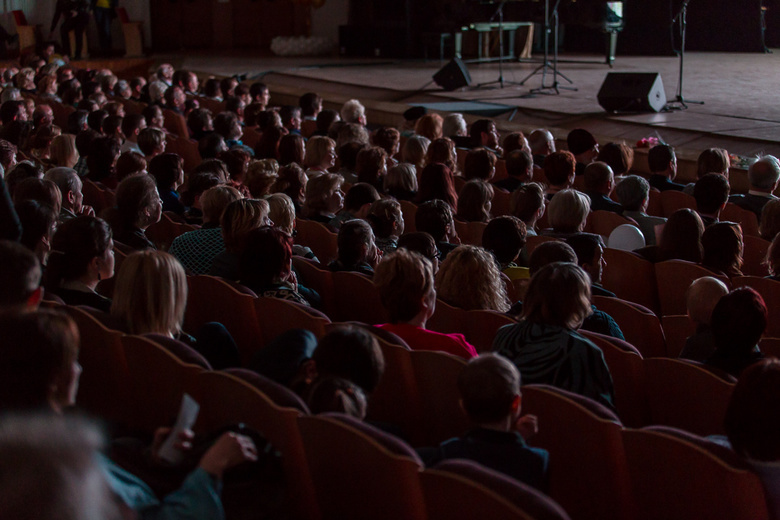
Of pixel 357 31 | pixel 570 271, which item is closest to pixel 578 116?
pixel 570 271

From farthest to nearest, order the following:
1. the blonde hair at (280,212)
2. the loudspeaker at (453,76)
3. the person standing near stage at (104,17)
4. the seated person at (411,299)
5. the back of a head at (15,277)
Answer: the person standing near stage at (104,17), the loudspeaker at (453,76), the blonde hair at (280,212), the seated person at (411,299), the back of a head at (15,277)

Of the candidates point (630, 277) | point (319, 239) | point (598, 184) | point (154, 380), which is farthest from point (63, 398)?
point (598, 184)

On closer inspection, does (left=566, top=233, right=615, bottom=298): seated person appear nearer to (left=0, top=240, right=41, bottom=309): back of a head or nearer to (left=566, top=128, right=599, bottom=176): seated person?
(left=0, top=240, right=41, bottom=309): back of a head

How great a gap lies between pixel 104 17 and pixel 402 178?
1208cm

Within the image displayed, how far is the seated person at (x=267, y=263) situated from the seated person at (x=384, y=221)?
0.83 meters

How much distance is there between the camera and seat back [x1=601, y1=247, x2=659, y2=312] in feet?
11.7

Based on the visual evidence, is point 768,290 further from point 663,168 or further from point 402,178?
point 663,168

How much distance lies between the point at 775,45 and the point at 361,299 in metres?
13.0

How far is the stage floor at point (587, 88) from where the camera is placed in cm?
711

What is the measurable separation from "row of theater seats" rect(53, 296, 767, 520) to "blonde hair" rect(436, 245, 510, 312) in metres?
0.65

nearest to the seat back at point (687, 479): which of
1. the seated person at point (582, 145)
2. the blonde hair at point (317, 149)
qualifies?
the blonde hair at point (317, 149)

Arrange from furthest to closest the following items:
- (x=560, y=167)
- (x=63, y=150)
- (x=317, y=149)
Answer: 1. (x=317, y=149)
2. (x=63, y=150)
3. (x=560, y=167)

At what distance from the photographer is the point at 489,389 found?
1.78 metres

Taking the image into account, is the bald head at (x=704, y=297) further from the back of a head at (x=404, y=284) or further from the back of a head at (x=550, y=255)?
the back of a head at (x=404, y=284)
